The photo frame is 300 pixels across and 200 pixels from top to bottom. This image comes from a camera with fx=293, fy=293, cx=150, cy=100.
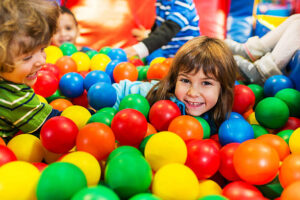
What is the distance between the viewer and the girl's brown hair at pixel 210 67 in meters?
1.03

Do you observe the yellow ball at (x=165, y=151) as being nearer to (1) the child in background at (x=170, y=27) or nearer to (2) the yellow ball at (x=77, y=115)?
(2) the yellow ball at (x=77, y=115)

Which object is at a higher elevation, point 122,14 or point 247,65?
point 122,14

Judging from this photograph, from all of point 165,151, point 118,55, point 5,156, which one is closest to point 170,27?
point 118,55

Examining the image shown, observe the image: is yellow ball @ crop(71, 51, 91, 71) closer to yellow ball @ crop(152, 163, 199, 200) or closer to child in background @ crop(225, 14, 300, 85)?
child in background @ crop(225, 14, 300, 85)

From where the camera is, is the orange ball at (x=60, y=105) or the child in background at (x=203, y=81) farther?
the orange ball at (x=60, y=105)

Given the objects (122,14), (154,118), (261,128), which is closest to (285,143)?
(261,128)

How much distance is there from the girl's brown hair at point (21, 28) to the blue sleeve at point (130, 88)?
0.49 m

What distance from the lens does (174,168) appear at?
2.10ft

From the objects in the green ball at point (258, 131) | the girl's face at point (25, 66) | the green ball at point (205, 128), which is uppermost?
the girl's face at point (25, 66)

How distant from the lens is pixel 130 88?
128cm

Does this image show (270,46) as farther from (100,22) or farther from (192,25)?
(100,22)

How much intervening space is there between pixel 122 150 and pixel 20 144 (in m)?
0.30

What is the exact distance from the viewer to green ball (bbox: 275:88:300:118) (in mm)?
1182

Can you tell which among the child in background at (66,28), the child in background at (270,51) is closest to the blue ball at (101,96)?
the child in background at (270,51)
